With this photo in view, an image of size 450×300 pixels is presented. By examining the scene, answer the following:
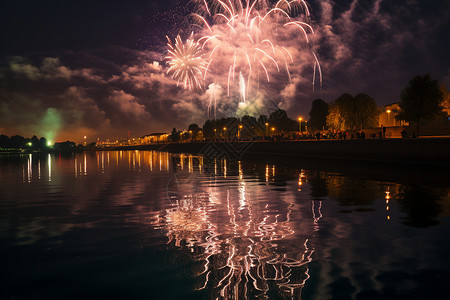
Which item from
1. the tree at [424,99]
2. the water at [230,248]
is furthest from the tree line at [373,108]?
the water at [230,248]

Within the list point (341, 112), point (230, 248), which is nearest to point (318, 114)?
point (341, 112)

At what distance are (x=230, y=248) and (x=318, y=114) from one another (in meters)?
136

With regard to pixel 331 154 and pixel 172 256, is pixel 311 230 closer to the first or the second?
pixel 172 256

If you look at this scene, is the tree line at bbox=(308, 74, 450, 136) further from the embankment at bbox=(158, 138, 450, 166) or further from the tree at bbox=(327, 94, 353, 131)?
the embankment at bbox=(158, 138, 450, 166)

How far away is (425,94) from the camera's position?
65.4m

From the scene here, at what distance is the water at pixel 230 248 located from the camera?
25.9ft

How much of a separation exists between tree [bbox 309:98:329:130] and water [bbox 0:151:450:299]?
402 ft

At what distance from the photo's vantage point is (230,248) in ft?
35.3

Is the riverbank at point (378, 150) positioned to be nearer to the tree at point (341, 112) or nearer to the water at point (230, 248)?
the water at point (230, 248)

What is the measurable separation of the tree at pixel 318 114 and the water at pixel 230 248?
4828 inches

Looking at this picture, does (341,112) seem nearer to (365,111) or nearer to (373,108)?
(365,111)

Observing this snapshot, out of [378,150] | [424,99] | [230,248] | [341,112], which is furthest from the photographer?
[341,112]

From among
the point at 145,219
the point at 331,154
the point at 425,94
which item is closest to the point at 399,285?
the point at 145,219

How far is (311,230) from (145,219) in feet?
21.4
